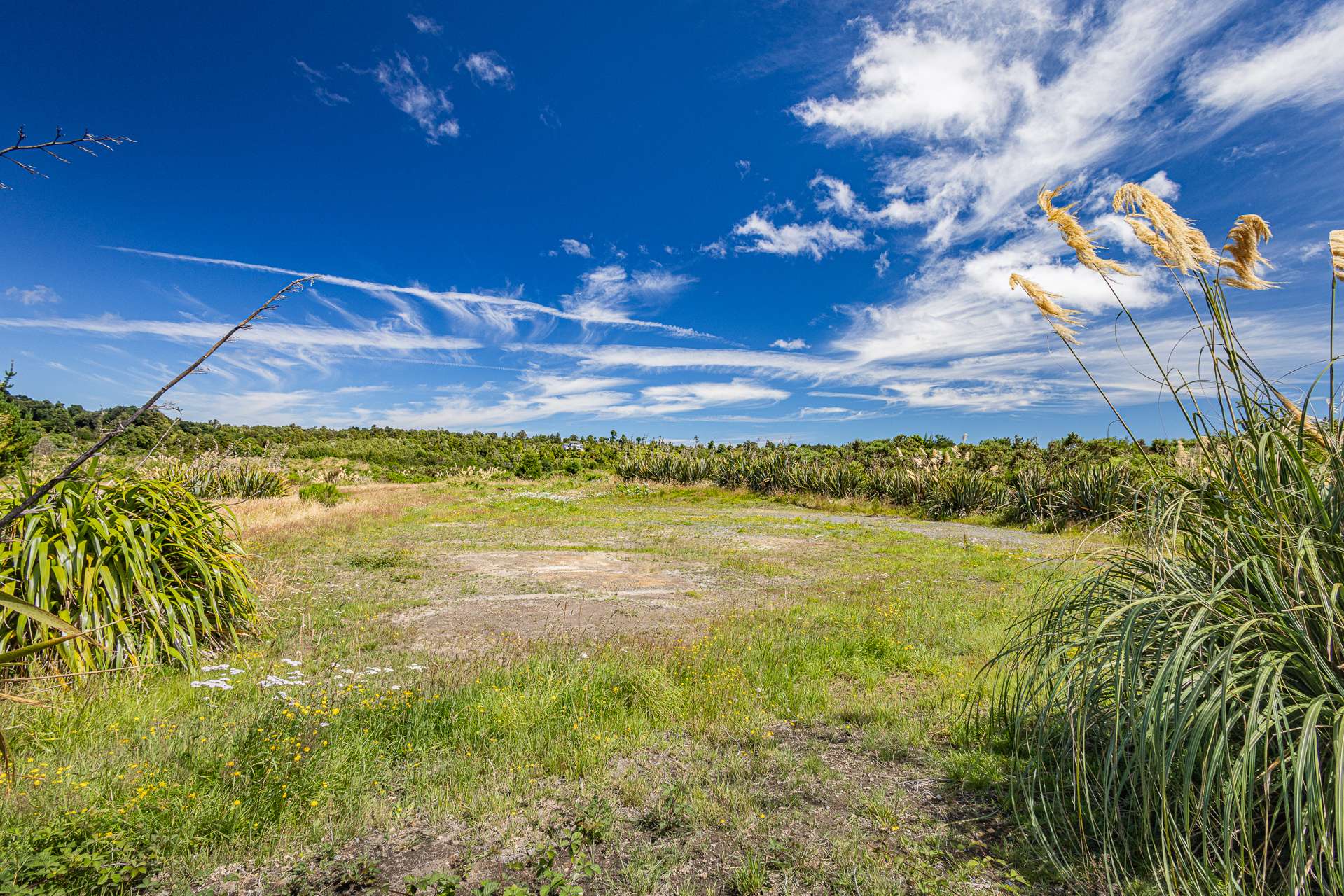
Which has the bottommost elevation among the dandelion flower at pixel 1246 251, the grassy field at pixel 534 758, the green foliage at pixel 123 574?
the grassy field at pixel 534 758

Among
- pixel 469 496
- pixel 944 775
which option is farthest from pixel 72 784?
pixel 469 496

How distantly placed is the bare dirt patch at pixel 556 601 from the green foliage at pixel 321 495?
1417 cm

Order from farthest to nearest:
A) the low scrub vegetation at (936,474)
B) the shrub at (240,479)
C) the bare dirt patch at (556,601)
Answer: the low scrub vegetation at (936,474)
the shrub at (240,479)
the bare dirt patch at (556,601)

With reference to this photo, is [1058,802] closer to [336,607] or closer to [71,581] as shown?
[71,581]

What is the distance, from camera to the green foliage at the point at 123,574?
15.7 ft

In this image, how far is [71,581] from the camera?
16.2ft

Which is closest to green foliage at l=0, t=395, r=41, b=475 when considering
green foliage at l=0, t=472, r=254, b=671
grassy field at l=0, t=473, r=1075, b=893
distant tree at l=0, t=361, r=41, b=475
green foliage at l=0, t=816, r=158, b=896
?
distant tree at l=0, t=361, r=41, b=475

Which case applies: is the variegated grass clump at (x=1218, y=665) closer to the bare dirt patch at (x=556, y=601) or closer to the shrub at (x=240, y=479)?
the bare dirt patch at (x=556, y=601)

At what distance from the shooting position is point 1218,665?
2.28 metres

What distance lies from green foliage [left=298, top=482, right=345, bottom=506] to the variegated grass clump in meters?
25.8

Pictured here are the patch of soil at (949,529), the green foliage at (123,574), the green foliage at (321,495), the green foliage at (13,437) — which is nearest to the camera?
the green foliage at (123,574)

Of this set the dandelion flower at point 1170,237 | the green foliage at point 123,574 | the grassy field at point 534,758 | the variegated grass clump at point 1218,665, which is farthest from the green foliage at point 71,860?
the dandelion flower at point 1170,237

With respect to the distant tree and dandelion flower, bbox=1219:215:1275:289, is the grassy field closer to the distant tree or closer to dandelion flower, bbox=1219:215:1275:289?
dandelion flower, bbox=1219:215:1275:289

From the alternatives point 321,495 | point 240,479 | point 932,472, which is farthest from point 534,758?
point 240,479
